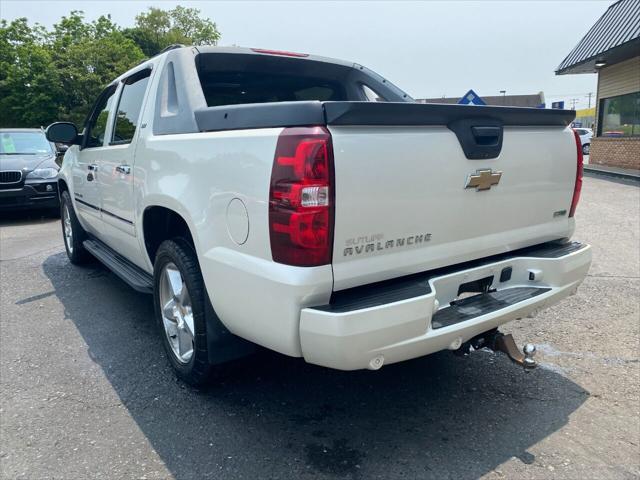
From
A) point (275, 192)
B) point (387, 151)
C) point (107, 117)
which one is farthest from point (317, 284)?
point (107, 117)

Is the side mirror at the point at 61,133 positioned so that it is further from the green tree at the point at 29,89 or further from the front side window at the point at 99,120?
the green tree at the point at 29,89

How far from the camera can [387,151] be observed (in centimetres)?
234

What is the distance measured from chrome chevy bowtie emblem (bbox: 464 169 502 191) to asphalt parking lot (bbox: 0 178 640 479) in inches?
50.3

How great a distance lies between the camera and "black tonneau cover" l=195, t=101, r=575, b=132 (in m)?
2.19

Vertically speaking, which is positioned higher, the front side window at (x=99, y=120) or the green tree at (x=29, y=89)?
the green tree at (x=29, y=89)

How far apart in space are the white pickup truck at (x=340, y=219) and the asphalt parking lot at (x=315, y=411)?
0.36 metres

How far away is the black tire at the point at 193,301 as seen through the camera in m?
2.87

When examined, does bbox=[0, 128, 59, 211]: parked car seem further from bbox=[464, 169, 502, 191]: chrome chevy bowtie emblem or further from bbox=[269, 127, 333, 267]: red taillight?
bbox=[464, 169, 502, 191]: chrome chevy bowtie emblem

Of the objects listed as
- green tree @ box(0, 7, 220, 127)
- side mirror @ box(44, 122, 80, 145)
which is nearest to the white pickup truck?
side mirror @ box(44, 122, 80, 145)

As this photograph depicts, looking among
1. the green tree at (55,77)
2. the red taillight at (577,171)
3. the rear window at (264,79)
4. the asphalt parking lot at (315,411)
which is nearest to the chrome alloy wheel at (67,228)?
the asphalt parking lot at (315,411)

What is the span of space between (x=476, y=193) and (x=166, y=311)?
1997 millimetres

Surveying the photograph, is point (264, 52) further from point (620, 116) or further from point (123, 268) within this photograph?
point (620, 116)

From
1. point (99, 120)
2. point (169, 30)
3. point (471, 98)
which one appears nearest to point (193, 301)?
point (99, 120)

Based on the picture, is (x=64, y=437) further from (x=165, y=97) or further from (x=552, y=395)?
(x=552, y=395)
